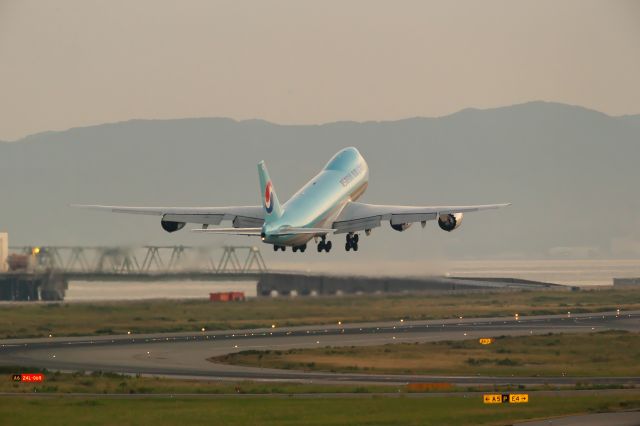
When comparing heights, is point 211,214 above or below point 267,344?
above

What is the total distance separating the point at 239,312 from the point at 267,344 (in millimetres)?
33483

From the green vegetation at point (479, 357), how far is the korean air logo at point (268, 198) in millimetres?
10893

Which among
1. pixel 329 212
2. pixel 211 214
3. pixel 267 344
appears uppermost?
pixel 211 214

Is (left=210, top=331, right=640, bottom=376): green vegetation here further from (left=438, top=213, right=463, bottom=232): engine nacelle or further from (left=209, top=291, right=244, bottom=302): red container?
(left=209, top=291, right=244, bottom=302): red container

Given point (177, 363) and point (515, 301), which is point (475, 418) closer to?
point (177, 363)

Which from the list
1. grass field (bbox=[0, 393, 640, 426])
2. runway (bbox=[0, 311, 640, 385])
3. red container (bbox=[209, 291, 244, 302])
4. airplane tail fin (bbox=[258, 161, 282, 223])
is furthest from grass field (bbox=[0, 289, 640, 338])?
grass field (bbox=[0, 393, 640, 426])

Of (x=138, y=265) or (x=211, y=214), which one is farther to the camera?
(x=138, y=265)

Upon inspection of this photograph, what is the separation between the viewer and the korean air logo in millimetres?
119375

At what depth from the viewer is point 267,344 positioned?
5094 inches

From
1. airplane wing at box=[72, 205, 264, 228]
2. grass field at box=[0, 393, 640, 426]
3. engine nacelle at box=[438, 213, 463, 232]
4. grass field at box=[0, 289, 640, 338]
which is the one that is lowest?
grass field at box=[0, 393, 640, 426]

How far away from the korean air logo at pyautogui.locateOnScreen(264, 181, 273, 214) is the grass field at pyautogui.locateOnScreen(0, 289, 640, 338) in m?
28.9

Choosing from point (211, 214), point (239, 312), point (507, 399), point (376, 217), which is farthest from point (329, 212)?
point (507, 399)

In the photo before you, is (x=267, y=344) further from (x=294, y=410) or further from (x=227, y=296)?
(x=227, y=296)

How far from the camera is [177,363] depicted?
114688 millimetres
